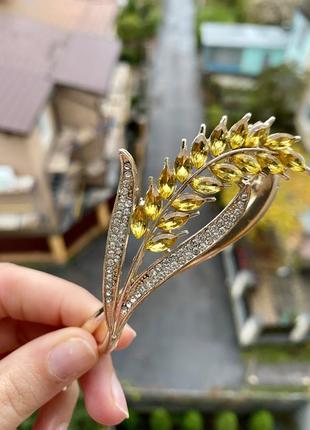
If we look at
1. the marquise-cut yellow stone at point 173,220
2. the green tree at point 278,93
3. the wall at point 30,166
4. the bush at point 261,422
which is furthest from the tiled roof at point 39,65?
the bush at point 261,422

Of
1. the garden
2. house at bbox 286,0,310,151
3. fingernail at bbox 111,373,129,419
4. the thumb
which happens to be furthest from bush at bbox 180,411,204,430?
house at bbox 286,0,310,151

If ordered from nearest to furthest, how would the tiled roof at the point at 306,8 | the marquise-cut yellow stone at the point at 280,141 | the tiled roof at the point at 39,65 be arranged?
the marquise-cut yellow stone at the point at 280,141 < the tiled roof at the point at 39,65 < the tiled roof at the point at 306,8

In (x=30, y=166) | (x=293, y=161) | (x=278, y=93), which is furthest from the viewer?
(x=278, y=93)

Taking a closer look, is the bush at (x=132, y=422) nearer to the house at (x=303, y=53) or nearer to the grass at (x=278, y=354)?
the grass at (x=278, y=354)

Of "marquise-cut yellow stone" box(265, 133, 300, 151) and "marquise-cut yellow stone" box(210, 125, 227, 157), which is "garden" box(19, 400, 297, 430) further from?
"marquise-cut yellow stone" box(265, 133, 300, 151)

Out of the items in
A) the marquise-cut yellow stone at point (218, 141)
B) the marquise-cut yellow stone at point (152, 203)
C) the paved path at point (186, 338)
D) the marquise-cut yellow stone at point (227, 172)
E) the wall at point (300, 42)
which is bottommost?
the paved path at point (186, 338)

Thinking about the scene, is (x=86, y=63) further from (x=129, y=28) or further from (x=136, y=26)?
(x=136, y=26)

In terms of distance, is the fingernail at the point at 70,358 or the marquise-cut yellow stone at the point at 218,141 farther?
the fingernail at the point at 70,358

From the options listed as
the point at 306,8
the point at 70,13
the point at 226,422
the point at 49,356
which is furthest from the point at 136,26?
the point at 49,356
